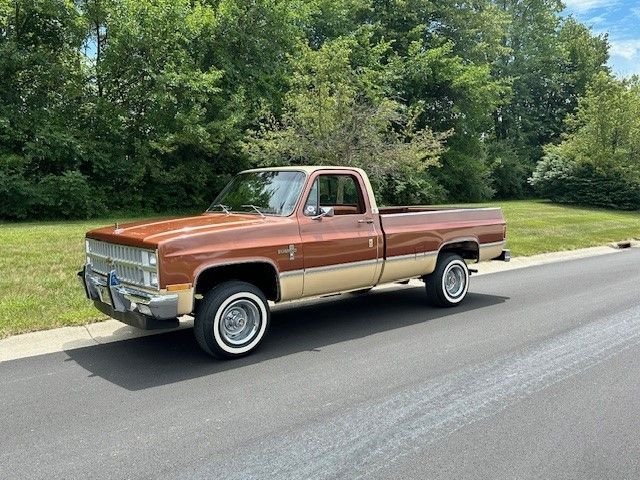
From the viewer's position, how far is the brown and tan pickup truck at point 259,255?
5.35m

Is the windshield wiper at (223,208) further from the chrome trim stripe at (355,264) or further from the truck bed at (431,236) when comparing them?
the truck bed at (431,236)

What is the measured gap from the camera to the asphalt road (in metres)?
3.55

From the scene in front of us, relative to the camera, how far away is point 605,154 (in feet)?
115

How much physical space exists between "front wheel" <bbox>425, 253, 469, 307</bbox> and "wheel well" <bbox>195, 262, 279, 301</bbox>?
8.80ft

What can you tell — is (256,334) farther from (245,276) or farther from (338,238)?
(338,238)

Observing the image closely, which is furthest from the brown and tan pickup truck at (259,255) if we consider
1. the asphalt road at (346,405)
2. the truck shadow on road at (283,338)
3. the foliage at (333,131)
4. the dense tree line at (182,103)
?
the dense tree line at (182,103)

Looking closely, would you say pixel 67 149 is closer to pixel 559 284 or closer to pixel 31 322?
pixel 31 322

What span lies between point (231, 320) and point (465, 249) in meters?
4.27

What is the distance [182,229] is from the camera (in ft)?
18.4

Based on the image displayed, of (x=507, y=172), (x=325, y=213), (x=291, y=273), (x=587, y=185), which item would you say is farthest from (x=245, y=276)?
(x=507, y=172)

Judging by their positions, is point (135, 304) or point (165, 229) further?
point (165, 229)

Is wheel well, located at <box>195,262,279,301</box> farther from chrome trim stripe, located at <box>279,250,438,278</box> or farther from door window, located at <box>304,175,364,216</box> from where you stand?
door window, located at <box>304,175,364,216</box>

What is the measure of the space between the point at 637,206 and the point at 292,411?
118 feet

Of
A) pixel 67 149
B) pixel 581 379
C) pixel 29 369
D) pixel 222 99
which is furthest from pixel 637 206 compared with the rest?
pixel 29 369
